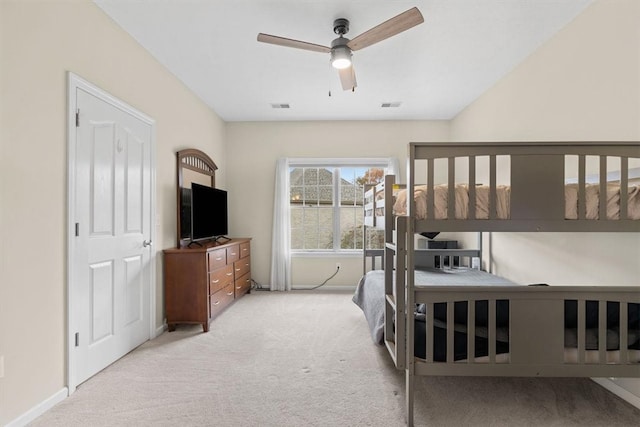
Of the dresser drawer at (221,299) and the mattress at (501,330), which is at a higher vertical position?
the mattress at (501,330)

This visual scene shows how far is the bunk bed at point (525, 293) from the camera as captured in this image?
1625 mm

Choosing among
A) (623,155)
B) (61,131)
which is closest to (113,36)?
(61,131)

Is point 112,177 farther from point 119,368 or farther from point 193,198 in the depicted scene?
point 119,368

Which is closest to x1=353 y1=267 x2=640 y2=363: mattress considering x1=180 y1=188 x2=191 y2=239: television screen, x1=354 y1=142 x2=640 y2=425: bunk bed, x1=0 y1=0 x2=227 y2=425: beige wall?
x1=354 y1=142 x2=640 y2=425: bunk bed

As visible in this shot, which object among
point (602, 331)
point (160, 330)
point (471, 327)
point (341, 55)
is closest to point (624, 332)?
point (602, 331)

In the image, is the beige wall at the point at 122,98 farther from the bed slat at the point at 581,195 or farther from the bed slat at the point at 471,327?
the bed slat at the point at 471,327

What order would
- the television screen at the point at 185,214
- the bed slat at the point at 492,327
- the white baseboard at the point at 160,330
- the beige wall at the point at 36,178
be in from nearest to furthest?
the beige wall at the point at 36,178, the bed slat at the point at 492,327, the white baseboard at the point at 160,330, the television screen at the point at 185,214

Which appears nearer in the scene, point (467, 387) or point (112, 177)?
point (467, 387)

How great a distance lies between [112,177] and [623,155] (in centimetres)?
320

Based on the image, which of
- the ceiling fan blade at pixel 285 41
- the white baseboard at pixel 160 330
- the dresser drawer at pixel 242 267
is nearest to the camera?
the ceiling fan blade at pixel 285 41

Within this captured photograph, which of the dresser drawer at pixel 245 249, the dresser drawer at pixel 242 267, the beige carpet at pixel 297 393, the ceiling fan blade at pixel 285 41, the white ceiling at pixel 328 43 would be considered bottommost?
the beige carpet at pixel 297 393

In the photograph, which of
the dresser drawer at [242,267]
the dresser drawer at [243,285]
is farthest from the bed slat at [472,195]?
the dresser drawer at [243,285]

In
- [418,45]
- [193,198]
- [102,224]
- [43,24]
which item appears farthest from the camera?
[193,198]

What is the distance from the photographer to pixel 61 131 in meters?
1.89
